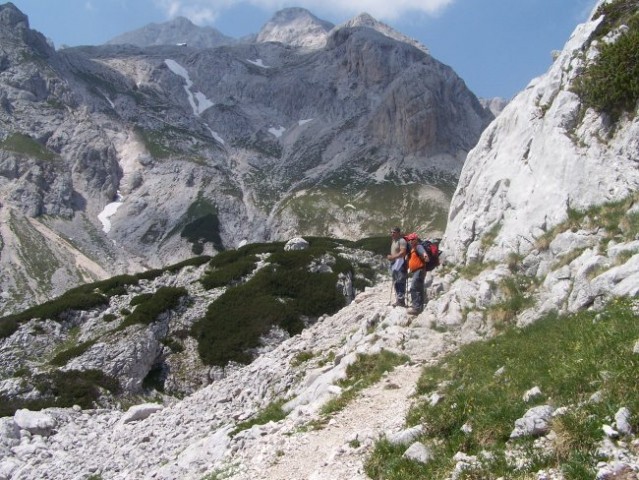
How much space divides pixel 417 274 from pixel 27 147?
168 m

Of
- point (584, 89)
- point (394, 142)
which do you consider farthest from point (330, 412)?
point (394, 142)

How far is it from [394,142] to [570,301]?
179 m

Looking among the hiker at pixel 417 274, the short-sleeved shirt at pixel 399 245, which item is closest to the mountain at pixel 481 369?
the hiker at pixel 417 274

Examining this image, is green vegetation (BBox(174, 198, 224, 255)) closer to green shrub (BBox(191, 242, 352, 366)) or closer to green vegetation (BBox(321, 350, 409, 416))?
green shrub (BBox(191, 242, 352, 366))

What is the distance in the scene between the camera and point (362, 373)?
14367mm

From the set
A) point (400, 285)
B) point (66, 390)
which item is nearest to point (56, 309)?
point (66, 390)

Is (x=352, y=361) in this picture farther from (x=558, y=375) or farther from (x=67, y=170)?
(x=67, y=170)

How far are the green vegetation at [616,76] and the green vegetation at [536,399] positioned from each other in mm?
8168

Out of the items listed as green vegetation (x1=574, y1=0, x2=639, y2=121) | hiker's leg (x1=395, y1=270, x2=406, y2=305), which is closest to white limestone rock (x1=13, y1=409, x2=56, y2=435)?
hiker's leg (x1=395, y1=270, x2=406, y2=305)

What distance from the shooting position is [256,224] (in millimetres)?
161125

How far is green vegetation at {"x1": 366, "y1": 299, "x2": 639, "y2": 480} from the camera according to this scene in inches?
275

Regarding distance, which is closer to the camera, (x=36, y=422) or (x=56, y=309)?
(x=36, y=422)

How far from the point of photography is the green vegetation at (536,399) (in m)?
6.98

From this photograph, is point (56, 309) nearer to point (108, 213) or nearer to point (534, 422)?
point (534, 422)
